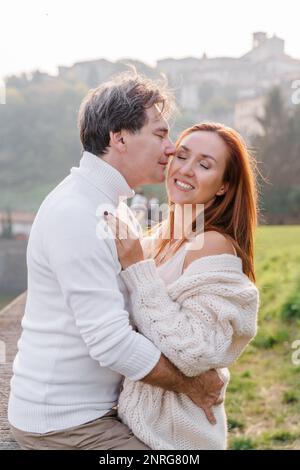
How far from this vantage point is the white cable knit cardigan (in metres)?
2.28

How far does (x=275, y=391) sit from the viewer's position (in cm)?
559

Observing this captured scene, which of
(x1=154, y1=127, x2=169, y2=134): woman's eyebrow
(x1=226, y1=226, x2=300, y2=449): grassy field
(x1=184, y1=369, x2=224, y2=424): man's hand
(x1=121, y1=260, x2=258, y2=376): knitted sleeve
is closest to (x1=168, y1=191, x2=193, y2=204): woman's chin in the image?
(x1=154, y1=127, x2=169, y2=134): woman's eyebrow

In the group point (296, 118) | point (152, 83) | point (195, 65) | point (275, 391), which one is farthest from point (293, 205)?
point (195, 65)

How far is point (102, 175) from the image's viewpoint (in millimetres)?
2412

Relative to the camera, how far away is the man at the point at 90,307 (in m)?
2.18

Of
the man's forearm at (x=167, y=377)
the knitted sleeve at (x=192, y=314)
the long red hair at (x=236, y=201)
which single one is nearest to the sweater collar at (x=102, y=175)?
the knitted sleeve at (x=192, y=314)

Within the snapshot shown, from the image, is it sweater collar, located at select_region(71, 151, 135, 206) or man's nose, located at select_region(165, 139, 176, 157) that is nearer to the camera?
sweater collar, located at select_region(71, 151, 135, 206)

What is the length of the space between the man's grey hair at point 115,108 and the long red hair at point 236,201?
0.30 meters

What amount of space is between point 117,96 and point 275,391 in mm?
3735

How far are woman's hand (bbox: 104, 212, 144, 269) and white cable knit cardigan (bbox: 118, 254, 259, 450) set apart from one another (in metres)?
0.03

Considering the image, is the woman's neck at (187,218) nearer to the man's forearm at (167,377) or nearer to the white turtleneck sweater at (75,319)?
the white turtleneck sweater at (75,319)

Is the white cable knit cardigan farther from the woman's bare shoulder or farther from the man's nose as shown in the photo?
the man's nose

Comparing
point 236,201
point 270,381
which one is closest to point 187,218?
point 236,201

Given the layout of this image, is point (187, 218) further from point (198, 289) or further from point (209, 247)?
point (198, 289)
